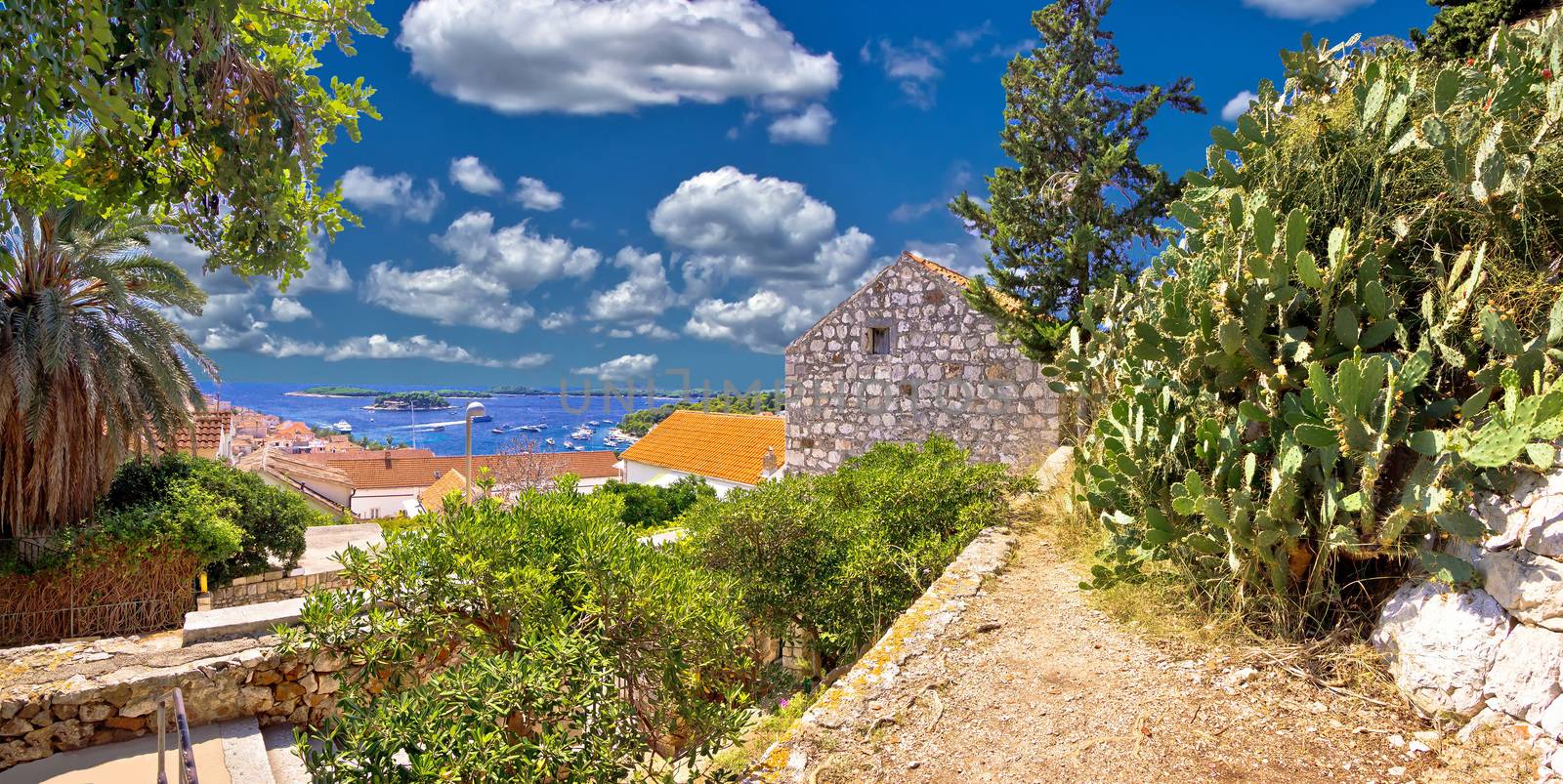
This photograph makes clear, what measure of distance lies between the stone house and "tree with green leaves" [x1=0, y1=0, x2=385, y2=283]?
774cm

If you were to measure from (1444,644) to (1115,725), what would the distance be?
1094mm

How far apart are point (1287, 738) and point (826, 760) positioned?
5.09 ft

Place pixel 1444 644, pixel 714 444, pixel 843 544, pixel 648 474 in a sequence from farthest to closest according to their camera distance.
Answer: pixel 648 474 → pixel 714 444 → pixel 843 544 → pixel 1444 644

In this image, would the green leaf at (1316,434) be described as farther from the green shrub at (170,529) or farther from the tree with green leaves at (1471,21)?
the green shrub at (170,529)

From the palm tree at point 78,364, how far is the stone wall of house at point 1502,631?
1179cm

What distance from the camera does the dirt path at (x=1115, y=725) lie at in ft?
8.09

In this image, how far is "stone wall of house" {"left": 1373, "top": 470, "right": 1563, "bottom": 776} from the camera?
231cm

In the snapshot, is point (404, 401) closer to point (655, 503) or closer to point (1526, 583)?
point (655, 503)

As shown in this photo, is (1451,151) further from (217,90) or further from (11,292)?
(11,292)

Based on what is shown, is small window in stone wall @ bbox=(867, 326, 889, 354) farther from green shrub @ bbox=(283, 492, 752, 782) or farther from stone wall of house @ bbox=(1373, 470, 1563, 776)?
stone wall of house @ bbox=(1373, 470, 1563, 776)

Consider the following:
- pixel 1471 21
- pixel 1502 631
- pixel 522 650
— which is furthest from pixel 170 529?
pixel 1471 21

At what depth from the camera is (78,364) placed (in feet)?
30.0

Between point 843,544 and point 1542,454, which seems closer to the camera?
point 1542,454

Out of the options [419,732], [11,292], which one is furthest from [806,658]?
[11,292]
